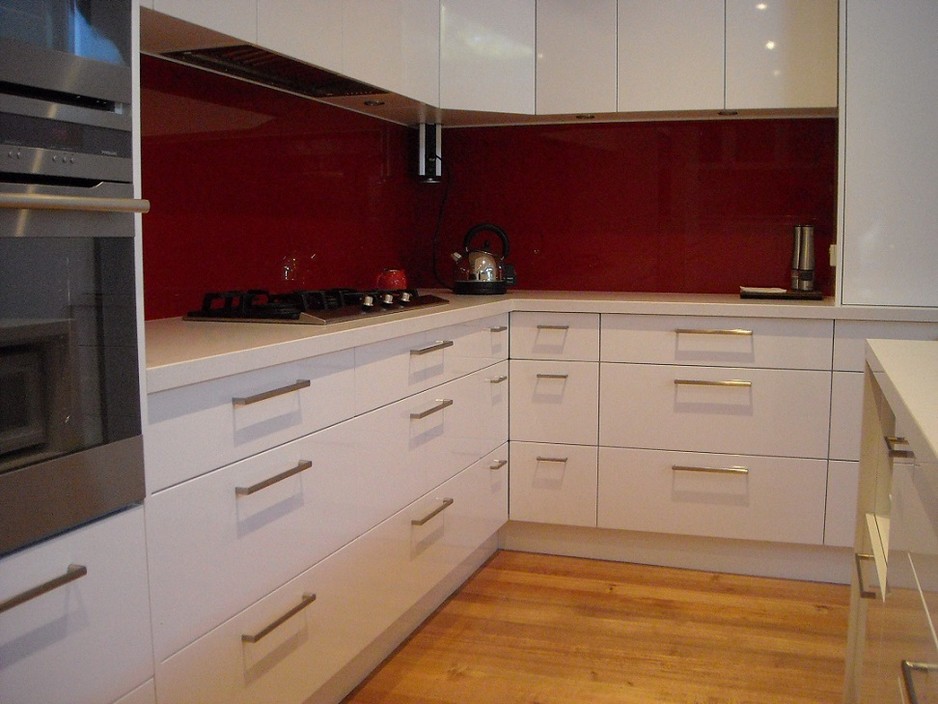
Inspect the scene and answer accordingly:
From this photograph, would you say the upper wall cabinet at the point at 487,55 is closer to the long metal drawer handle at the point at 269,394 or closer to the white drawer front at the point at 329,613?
the white drawer front at the point at 329,613

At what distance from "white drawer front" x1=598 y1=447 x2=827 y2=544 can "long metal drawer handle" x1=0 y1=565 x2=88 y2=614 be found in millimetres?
2234

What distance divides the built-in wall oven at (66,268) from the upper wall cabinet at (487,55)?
1972mm

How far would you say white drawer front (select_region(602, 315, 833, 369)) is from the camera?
10.3 feet

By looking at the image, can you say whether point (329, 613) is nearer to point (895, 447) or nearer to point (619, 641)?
point (619, 641)

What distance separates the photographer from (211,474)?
68.2 inches

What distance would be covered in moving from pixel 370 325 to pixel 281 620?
725 mm

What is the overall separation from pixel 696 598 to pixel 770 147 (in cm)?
172

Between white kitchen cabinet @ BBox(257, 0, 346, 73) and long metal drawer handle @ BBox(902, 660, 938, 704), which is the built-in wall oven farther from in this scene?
long metal drawer handle @ BBox(902, 660, 938, 704)

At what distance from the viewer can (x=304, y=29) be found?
7.73ft

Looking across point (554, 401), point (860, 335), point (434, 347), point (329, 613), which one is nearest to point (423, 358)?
point (434, 347)

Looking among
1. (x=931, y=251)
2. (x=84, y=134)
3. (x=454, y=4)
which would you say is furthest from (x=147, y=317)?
(x=931, y=251)

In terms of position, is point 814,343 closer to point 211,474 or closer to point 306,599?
point 306,599

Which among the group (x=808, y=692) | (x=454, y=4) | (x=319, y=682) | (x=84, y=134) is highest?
(x=454, y=4)

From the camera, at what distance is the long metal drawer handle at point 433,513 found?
8.57 feet
